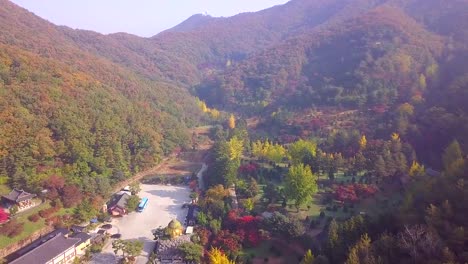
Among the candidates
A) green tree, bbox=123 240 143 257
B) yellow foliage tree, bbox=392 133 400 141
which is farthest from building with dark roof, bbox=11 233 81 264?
yellow foliage tree, bbox=392 133 400 141

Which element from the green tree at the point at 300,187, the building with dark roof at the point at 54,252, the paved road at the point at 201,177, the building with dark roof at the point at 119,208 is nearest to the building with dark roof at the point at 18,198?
the building with dark roof at the point at 54,252

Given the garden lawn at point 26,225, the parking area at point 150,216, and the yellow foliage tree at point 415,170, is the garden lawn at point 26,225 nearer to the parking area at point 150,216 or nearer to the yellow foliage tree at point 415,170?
the parking area at point 150,216

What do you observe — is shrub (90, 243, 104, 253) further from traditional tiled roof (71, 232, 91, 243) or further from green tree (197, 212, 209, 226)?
green tree (197, 212, 209, 226)

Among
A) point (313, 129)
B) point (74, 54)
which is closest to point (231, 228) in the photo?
point (313, 129)

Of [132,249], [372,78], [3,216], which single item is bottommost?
[132,249]

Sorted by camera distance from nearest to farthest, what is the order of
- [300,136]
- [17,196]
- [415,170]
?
[17,196], [415,170], [300,136]

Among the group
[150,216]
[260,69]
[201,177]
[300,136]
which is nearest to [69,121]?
[150,216]

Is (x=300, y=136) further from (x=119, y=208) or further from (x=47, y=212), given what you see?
(x=47, y=212)
